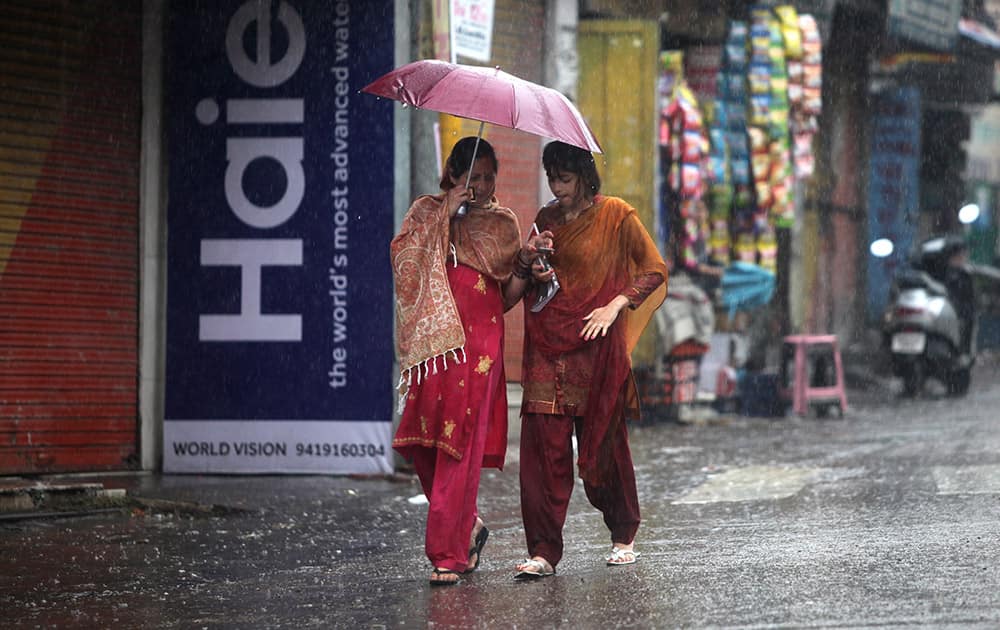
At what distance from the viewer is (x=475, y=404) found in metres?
6.17

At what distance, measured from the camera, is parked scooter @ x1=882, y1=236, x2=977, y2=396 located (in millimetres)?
16875

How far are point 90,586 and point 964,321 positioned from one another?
13.3 metres

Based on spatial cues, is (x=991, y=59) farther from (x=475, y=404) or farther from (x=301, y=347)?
(x=475, y=404)

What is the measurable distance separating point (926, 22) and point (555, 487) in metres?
16.8

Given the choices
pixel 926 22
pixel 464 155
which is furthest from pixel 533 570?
pixel 926 22

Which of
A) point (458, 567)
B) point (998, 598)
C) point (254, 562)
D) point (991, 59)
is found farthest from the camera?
point (991, 59)

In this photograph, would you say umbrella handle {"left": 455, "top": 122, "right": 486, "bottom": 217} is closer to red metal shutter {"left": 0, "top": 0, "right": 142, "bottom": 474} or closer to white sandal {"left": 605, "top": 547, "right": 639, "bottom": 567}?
white sandal {"left": 605, "top": 547, "right": 639, "bottom": 567}

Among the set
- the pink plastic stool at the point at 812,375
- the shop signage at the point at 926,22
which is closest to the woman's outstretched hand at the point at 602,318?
the pink plastic stool at the point at 812,375

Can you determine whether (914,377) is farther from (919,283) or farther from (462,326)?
(462,326)

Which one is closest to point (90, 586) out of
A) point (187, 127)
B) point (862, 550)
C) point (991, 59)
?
point (862, 550)

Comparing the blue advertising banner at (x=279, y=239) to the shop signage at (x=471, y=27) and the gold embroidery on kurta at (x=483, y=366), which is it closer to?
the shop signage at (x=471, y=27)

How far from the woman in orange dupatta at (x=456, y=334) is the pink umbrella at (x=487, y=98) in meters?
0.11

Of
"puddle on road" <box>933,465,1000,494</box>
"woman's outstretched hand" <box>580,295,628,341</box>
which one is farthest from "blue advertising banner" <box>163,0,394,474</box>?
"woman's outstretched hand" <box>580,295,628,341</box>

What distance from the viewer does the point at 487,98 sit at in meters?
5.98
